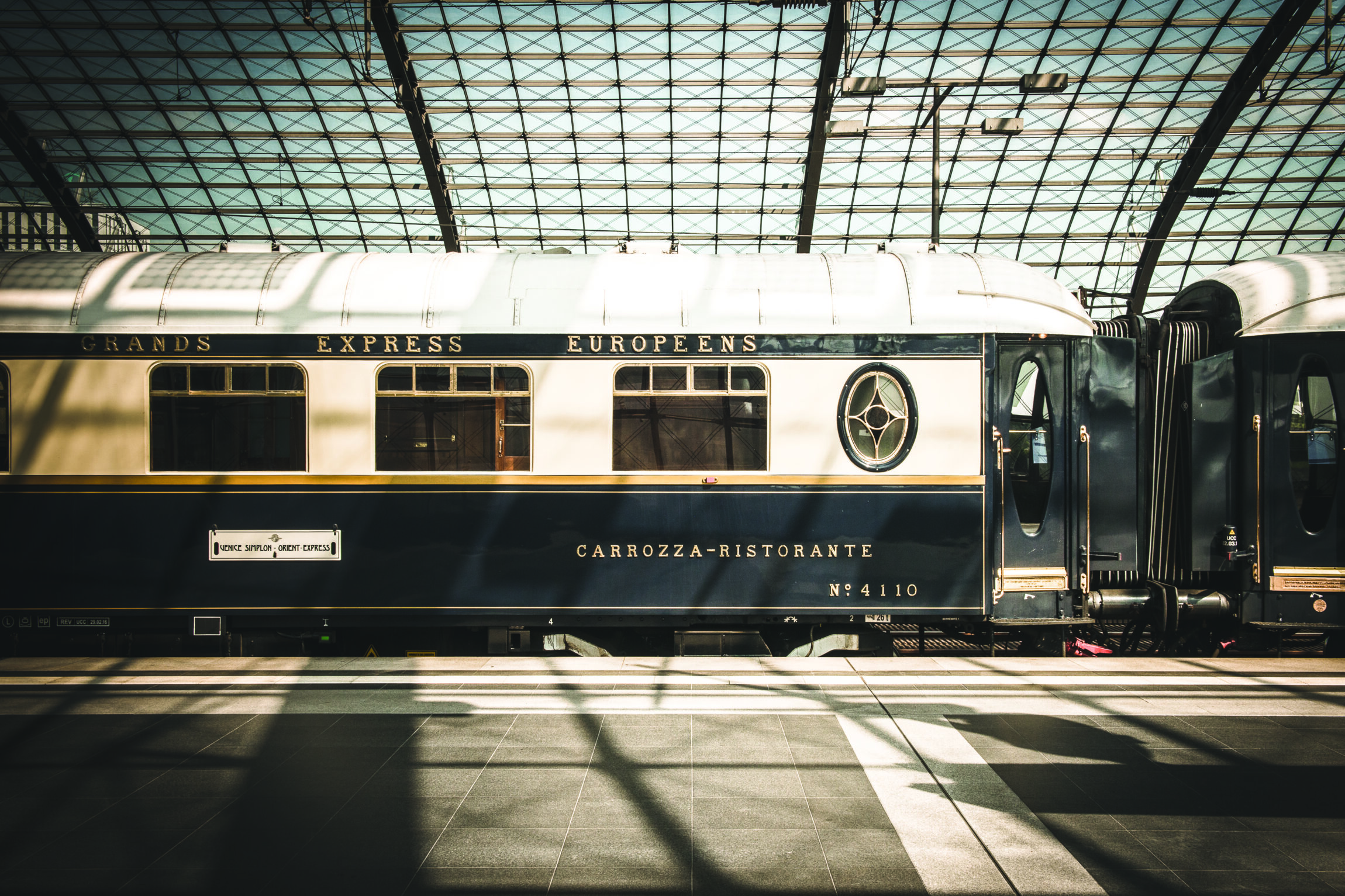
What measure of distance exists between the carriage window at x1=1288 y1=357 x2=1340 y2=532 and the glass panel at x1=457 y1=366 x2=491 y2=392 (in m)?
7.69

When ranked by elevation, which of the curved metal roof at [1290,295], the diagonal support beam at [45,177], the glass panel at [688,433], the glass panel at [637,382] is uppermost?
the diagonal support beam at [45,177]

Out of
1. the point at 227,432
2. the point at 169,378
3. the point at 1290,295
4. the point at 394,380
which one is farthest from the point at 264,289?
the point at 1290,295

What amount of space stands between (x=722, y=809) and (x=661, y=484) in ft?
10.6

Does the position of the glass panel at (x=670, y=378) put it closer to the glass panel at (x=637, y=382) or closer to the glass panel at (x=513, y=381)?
the glass panel at (x=637, y=382)

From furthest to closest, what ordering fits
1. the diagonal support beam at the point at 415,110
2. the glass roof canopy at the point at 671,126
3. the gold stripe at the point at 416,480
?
the glass roof canopy at the point at 671,126 < the diagonal support beam at the point at 415,110 < the gold stripe at the point at 416,480

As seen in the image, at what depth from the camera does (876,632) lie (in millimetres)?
7848

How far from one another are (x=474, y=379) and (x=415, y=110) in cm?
1881

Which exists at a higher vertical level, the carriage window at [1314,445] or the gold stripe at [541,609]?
the carriage window at [1314,445]

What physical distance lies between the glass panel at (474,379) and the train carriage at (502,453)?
1.2 inches

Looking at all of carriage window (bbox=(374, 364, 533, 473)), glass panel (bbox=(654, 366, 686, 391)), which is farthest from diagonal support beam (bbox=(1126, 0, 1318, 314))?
carriage window (bbox=(374, 364, 533, 473))

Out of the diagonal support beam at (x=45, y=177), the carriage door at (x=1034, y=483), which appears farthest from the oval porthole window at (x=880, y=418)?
the diagonal support beam at (x=45, y=177)

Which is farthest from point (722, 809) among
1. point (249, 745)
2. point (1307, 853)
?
point (249, 745)

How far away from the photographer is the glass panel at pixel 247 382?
738 cm

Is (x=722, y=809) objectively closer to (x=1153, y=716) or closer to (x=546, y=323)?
(x=1153, y=716)
